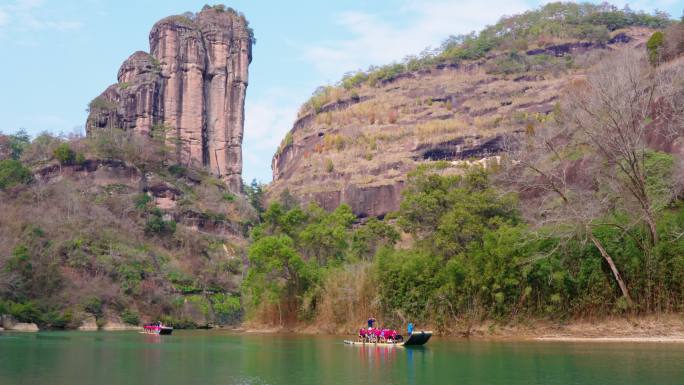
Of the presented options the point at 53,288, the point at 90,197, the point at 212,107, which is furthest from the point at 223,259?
the point at 212,107

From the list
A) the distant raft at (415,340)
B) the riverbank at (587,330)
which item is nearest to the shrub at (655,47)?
the riverbank at (587,330)

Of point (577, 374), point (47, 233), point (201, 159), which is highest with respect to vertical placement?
point (201, 159)

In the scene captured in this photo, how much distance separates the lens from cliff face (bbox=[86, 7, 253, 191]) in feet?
295

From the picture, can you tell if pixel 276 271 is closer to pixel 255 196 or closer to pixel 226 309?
pixel 226 309

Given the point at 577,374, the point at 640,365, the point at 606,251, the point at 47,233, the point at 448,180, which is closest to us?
the point at 577,374

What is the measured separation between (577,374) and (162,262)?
185 ft

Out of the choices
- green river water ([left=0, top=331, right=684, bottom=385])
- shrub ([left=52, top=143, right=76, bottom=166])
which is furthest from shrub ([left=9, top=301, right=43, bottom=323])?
shrub ([left=52, top=143, right=76, bottom=166])

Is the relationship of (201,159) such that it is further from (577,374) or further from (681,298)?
(577,374)

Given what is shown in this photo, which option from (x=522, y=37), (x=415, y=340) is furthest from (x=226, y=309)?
(x=522, y=37)

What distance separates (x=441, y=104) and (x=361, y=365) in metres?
89.9

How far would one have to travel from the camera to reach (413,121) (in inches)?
4183

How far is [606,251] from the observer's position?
31125mm

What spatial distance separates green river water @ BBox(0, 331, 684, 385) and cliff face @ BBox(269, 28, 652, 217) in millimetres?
57570

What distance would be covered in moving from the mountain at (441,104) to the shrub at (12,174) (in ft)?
116
